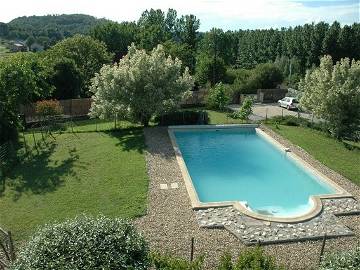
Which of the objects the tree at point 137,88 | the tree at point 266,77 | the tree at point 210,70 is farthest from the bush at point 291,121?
the tree at point 210,70

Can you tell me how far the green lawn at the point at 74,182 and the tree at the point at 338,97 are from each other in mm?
11610

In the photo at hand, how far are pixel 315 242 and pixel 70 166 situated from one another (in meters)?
12.1

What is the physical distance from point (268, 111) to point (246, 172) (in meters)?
15.5

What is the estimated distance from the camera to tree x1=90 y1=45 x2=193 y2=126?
2488cm

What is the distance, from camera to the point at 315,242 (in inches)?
512

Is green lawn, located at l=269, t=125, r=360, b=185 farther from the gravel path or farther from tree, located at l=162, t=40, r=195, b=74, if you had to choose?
tree, located at l=162, t=40, r=195, b=74

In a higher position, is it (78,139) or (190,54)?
(190,54)

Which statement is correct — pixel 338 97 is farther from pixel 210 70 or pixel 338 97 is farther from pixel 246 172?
pixel 210 70

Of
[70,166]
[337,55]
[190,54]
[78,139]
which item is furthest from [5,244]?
[337,55]

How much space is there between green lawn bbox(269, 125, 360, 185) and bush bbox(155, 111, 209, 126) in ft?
16.3

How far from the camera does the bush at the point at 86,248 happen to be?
7.62 meters

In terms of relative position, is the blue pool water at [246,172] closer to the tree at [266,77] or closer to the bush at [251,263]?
the bush at [251,263]

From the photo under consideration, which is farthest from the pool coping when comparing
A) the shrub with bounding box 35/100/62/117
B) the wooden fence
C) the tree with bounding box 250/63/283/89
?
the tree with bounding box 250/63/283/89

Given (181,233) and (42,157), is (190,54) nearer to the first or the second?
(42,157)
